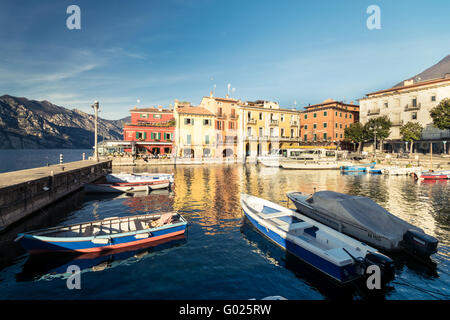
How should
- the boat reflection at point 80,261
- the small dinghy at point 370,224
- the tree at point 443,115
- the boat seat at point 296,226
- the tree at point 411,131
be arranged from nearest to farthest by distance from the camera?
1. the boat reflection at point 80,261
2. the small dinghy at point 370,224
3. the boat seat at point 296,226
4. the tree at point 443,115
5. the tree at point 411,131

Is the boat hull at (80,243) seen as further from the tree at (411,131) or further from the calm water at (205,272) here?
the tree at (411,131)

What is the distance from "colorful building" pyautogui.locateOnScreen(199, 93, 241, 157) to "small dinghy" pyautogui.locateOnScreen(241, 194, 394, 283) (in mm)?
44280

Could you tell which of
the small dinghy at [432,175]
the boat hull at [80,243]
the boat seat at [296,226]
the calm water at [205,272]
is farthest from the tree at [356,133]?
the boat hull at [80,243]

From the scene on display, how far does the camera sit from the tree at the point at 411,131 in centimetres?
4794

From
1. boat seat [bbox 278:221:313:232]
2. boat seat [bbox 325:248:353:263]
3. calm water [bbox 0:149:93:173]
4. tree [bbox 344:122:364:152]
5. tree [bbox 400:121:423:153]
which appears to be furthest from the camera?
tree [bbox 344:122:364:152]

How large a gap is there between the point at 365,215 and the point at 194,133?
46.2 m

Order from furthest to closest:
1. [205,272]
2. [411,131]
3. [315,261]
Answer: [411,131] → [205,272] → [315,261]

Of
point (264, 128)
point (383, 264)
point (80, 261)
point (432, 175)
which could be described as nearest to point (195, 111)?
point (264, 128)

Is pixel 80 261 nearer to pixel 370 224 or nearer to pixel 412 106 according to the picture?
pixel 370 224

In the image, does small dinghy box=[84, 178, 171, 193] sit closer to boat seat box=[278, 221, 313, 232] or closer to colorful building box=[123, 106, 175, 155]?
boat seat box=[278, 221, 313, 232]

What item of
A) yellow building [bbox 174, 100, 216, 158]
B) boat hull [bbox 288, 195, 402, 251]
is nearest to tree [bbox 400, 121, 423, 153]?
yellow building [bbox 174, 100, 216, 158]

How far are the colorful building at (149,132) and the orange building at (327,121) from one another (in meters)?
39.9

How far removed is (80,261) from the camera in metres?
8.80

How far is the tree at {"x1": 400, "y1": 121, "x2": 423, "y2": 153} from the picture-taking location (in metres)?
47.9
